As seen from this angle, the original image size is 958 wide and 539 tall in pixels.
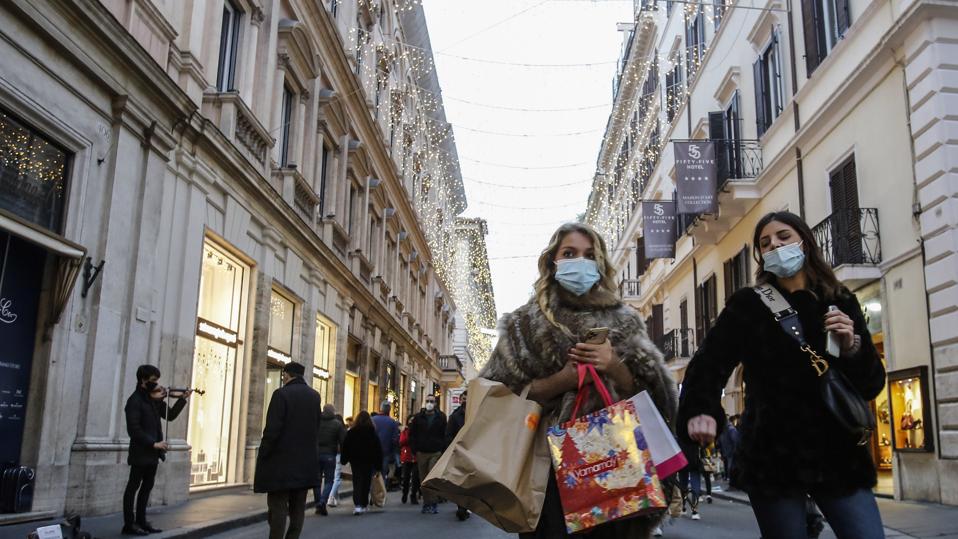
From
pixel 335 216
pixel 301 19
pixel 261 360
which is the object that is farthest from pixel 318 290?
pixel 301 19

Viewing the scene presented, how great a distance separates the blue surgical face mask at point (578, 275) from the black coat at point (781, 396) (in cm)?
48

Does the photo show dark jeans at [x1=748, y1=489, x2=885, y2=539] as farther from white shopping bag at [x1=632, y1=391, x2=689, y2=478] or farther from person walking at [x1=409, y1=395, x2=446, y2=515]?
person walking at [x1=409, y1=395, x2=446, y2=515]

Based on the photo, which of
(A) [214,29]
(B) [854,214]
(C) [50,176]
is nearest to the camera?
(C) [50,176]

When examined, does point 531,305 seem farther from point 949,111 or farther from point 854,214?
point 854,214

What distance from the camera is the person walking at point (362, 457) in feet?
42.2

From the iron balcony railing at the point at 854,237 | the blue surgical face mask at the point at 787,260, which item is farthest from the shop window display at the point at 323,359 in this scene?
the blue surgical face mask at the point at 787,260

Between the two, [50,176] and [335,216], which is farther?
[335,216]

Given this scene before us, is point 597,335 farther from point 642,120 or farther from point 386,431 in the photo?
point 642,120

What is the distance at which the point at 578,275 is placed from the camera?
3.28 meters

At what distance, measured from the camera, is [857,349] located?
9.66ft

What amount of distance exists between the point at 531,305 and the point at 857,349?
1181mm

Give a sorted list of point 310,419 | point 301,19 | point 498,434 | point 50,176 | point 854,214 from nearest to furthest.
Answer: point 498,434
point 310,419
point 50,176
point 854,214
point 301,19

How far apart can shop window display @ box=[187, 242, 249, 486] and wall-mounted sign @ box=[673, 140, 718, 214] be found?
1069 centimetres

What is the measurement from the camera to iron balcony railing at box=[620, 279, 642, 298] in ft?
129
